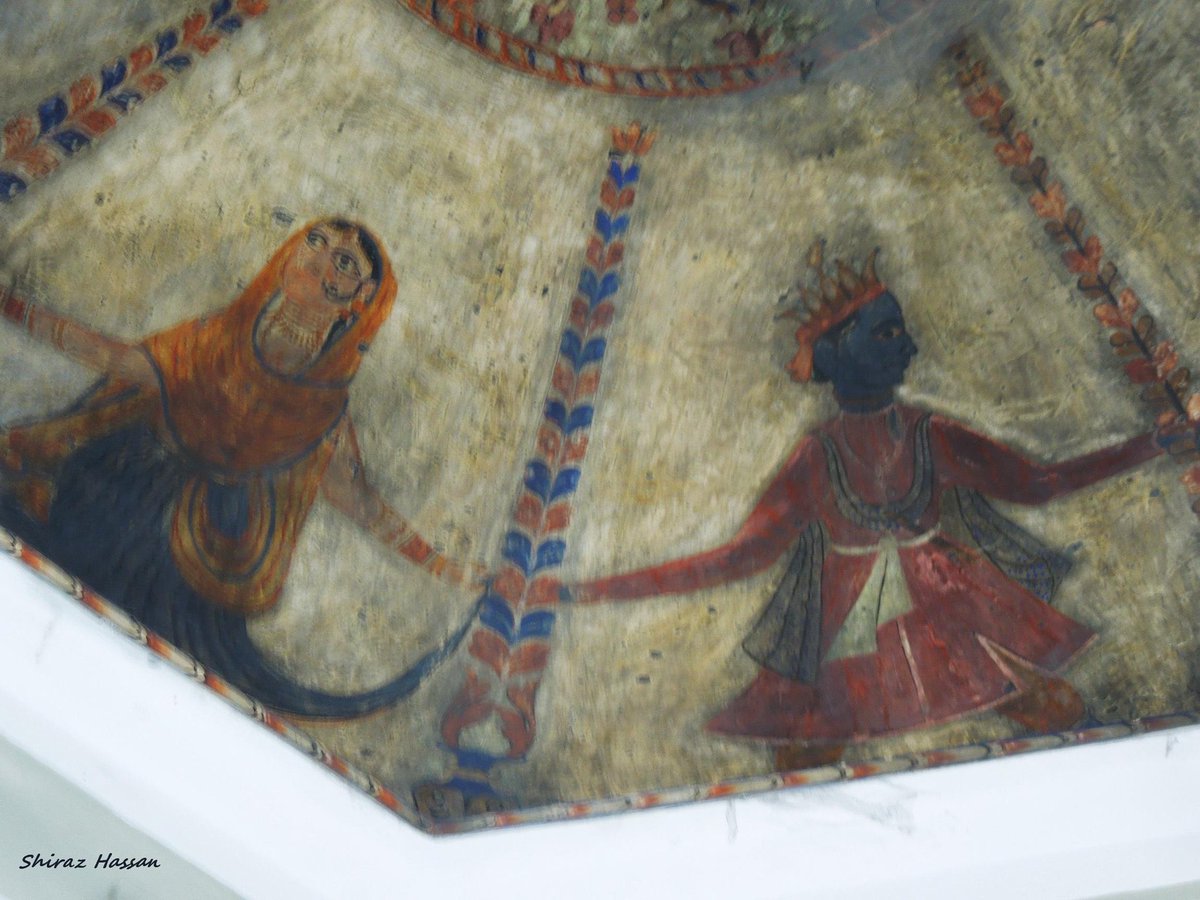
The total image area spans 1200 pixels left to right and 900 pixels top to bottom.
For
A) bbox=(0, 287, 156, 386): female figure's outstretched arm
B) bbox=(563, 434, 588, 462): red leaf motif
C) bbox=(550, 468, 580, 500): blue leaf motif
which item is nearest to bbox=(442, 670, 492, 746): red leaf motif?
bbox=(550, 468, 580, 500): blue leaf motif

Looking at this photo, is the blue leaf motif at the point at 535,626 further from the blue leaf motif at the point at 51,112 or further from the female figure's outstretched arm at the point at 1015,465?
the blue leaf motif at the point at 51,112

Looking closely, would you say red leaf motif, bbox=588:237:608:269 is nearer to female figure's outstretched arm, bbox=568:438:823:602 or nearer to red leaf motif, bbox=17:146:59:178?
female figure's outstretched arm, bbox=568:438:823:602

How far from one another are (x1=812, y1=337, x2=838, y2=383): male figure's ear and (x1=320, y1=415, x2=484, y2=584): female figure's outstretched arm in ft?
4.34

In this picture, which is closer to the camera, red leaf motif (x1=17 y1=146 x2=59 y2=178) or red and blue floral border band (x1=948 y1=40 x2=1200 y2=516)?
red leaf motif (x1=17 y1=146 x2=59 y2=178)

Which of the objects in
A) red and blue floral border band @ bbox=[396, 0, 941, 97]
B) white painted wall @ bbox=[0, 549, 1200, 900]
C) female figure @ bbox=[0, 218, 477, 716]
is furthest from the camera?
red and blue floral border band @ bbox=[396, 0, 941, 97]

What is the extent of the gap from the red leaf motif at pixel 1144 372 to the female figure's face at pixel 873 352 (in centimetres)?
67

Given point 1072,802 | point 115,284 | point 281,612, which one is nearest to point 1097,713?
point 1072,802

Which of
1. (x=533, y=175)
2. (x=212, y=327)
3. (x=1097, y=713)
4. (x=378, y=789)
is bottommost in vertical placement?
(x=378, y=789)

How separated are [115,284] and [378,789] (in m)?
1.63

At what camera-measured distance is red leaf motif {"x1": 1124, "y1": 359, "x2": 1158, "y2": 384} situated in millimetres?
4074

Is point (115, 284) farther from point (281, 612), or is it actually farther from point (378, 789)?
point (378, 789)

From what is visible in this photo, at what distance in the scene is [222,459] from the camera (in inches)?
153

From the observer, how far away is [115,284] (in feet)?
12.4

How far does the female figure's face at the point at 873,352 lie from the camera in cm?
434
